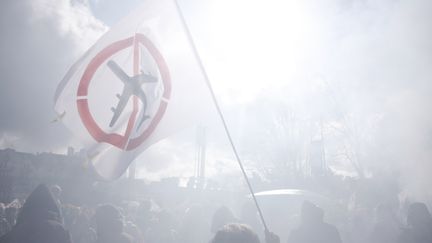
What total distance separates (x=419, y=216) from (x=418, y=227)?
0.21 m

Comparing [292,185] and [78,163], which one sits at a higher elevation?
[78,163]

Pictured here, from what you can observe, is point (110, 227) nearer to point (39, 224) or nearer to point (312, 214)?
point (39, 224)

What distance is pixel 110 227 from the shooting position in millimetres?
5477

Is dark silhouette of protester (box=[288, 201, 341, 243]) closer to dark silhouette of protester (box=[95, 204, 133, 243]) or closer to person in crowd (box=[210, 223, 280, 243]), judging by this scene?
dark silhouette of protester (box=[95, 204, 133, 243])

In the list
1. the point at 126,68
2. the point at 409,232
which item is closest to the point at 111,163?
the point at 126,68

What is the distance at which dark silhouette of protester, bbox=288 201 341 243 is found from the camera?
20.7 feet

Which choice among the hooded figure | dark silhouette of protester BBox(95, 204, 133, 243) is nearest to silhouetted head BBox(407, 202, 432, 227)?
dark silhouette of protester BBox(95, 204, 133, 243)

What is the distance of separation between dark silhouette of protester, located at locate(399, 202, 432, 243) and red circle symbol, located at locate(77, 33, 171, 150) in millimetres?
5051

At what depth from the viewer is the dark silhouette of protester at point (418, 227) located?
6321 mm

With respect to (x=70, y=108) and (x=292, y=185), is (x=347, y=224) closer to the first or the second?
(x=70, y=108)

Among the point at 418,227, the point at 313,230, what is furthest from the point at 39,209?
the point at 418,227

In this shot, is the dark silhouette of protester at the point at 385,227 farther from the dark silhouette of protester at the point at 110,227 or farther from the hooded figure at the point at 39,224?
the hooded figure at the point at 39,224

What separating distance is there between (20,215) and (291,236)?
4697 millimetres

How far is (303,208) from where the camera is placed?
6.99 metres
